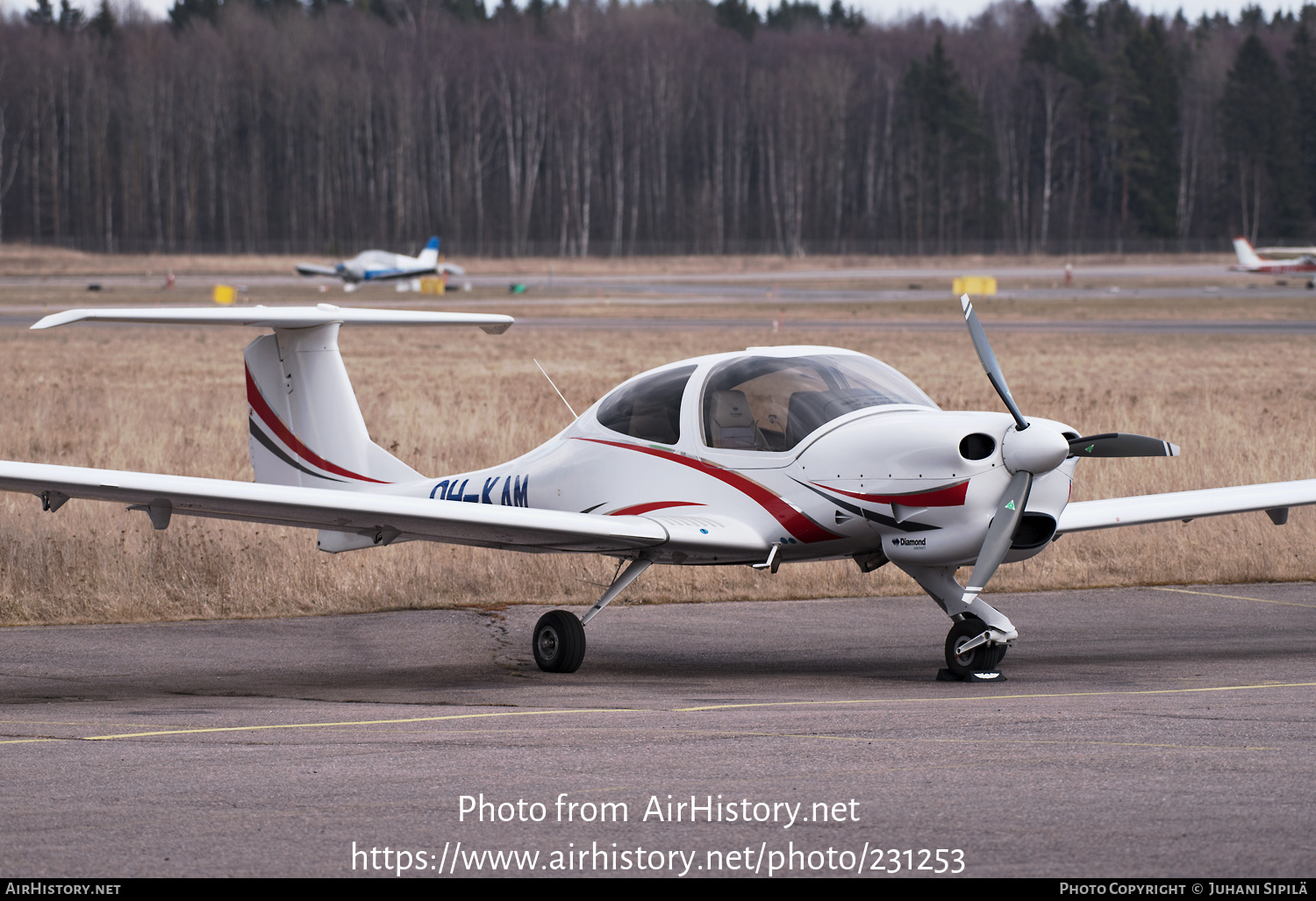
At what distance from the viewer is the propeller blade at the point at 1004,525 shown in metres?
8.77

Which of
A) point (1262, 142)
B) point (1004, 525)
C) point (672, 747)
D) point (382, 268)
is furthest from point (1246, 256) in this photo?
point (672, 747)

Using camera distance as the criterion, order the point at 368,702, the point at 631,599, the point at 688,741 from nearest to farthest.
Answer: the point at 688,741, the point at 368,702, the point at 631,599

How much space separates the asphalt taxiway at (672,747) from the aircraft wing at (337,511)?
1.00 meters

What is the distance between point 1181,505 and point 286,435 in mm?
7015

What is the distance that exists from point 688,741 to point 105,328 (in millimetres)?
46591

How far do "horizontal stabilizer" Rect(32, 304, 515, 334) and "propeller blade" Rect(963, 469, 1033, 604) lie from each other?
358 centimetres

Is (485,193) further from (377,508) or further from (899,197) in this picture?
(377,508)

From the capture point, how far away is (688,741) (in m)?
7.18

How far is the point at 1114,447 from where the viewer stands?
8742mm

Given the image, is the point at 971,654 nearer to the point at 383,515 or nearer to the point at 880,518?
the point at 880,518

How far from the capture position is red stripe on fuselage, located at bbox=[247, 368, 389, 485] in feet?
38.4

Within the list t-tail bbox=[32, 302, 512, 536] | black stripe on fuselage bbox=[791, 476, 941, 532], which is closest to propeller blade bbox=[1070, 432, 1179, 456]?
black stripe on fuselage bbox=[791, 476, 941, 532]

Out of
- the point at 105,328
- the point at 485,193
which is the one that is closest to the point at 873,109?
the point at 485,193

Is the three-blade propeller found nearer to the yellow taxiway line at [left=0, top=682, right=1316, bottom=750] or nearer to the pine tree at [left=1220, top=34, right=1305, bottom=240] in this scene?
the yellow taxiway line at [left=0, top=682, right=1316, bottom=750]
